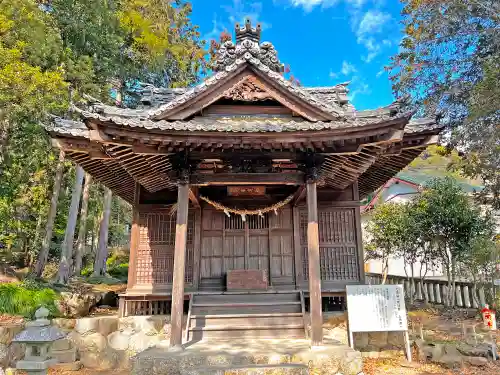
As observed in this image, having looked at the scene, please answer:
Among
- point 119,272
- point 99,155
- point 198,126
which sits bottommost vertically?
point 119,272

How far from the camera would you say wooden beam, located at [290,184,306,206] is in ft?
26.8

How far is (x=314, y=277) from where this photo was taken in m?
7.01

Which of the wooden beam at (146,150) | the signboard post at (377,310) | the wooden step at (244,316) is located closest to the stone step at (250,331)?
the wooden step at (244,316)

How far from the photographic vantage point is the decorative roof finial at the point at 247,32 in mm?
9078

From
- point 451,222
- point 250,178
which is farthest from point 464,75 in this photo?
point 250,178

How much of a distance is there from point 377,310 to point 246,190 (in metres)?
4.16

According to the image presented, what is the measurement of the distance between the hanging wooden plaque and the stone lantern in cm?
508

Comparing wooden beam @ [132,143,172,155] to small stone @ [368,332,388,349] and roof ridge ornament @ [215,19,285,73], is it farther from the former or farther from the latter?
small stone @ [368,332,388,349]

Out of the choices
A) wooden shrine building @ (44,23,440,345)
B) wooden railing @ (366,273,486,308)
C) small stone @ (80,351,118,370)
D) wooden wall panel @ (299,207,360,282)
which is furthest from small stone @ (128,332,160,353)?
wooden railing @ (366,273,486,308)

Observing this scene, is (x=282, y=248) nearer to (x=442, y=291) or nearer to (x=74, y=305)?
(x=74, y=305)

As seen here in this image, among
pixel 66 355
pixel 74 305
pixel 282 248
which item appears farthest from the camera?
pixel 74 305

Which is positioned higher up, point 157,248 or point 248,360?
point 157,248

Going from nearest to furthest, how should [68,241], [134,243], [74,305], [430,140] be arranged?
[430,140] → [134,243] → [74,305] → [68,241]

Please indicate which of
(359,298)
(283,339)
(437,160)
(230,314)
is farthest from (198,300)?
(437,160)
